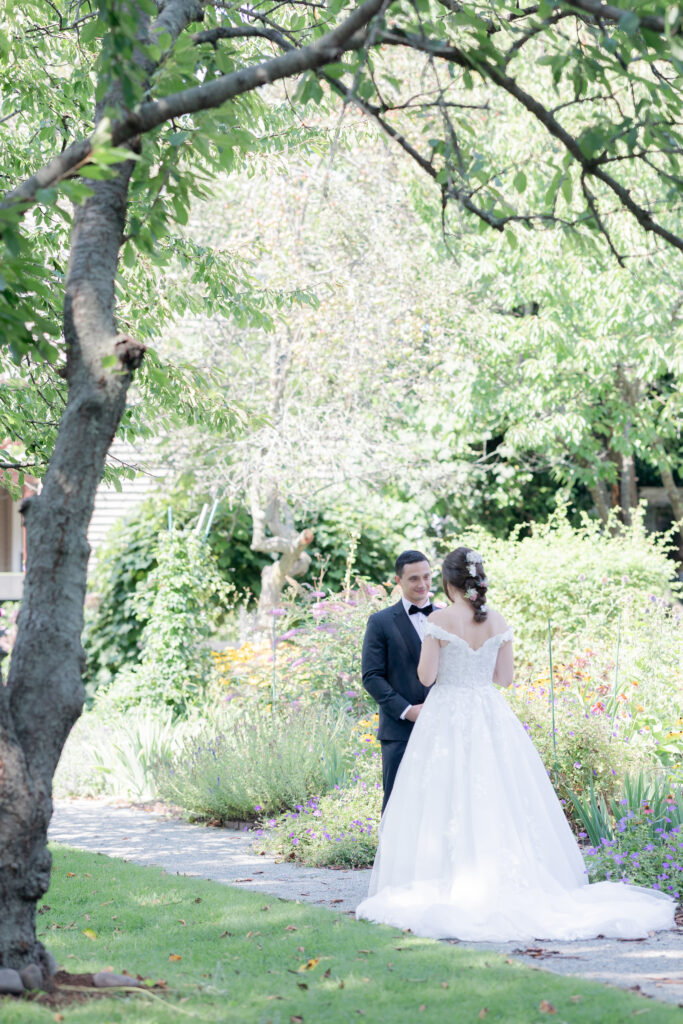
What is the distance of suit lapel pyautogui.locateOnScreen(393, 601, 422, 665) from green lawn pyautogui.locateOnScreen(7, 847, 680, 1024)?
60.2 inches

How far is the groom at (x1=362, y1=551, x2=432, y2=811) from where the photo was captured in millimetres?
6203

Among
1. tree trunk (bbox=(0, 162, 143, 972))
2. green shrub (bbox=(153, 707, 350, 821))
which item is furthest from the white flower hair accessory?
green shrub (bbox=(153, 707, 350, 821))

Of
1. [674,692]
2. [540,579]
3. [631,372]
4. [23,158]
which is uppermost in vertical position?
[631,372]

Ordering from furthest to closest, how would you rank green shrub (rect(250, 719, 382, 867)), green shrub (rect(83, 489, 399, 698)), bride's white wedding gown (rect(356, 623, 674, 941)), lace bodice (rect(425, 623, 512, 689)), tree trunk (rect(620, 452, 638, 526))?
tree trunk (rect(620, 452, 638, 526)) < green shrub (rect(83, 489, 399, 698)) < green shrub (rect(250, 719, 382, 867)) < lace bodice (rect(425, 623, 512, 689)) < bride's white wedding gown (rect(356, 623, 674, 941))

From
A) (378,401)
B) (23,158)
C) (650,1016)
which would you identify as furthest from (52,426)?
(378,401)

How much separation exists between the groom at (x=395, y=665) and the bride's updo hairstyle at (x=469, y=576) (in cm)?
38

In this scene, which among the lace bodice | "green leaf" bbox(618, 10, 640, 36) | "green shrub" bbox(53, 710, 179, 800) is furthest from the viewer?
→ "green shrub" bbox(53, 710, 179, 800)

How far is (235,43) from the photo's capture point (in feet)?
25.7

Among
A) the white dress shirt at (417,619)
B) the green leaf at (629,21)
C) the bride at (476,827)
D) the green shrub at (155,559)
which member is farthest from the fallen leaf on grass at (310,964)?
the green shrub at (155,559)

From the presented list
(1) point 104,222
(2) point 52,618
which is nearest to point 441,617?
(2) point 52,618

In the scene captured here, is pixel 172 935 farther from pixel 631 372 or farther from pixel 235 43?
pixel 631 372

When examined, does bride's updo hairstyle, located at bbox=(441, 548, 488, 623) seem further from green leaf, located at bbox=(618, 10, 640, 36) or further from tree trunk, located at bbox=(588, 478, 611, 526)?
tree trunk, located at bbox=(588, 478, 611, 526)

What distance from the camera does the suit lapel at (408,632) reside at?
6234mm

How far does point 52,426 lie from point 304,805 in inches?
135
